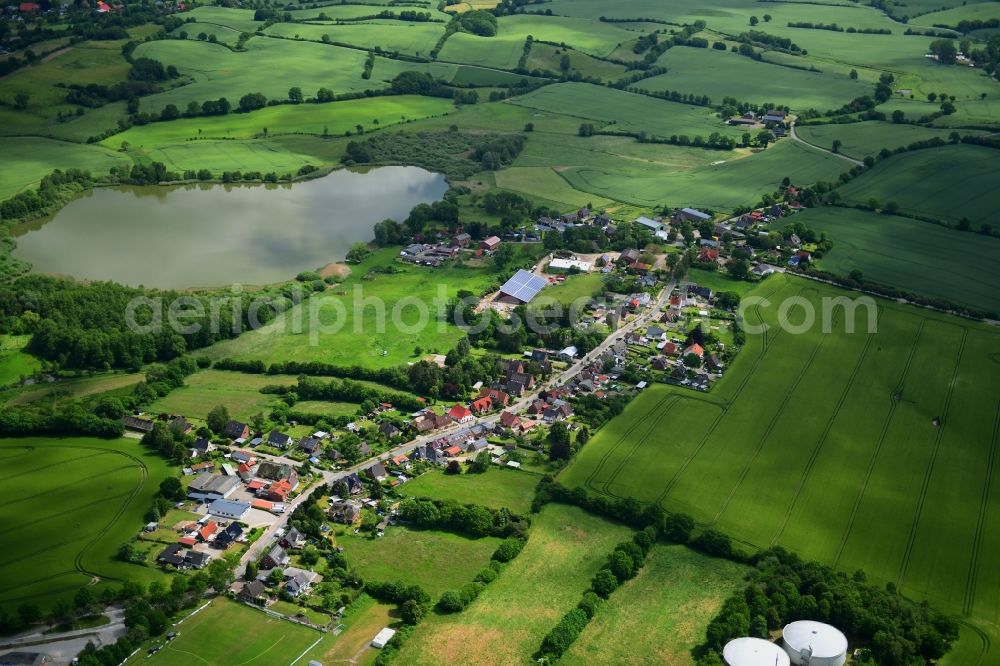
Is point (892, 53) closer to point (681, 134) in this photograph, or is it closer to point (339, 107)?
point (681, 134)

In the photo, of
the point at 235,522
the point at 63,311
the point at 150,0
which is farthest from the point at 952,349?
the point at 150,0

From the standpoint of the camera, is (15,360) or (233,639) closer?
(233,639)

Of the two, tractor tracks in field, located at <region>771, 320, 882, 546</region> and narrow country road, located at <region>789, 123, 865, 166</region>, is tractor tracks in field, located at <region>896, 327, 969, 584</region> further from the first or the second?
narrow country road, located at <region>789, 123, 865, 166</region>

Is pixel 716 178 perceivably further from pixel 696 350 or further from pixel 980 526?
pixel 980 526

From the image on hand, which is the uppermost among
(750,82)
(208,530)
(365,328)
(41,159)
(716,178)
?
(750,82)

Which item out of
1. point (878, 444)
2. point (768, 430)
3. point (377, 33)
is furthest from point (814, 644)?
point (377, 33)

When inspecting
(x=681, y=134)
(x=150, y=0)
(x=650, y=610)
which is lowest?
(x=650, y=610)

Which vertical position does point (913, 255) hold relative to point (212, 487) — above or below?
above

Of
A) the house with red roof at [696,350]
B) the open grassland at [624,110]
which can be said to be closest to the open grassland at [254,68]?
the open grassland at [624,110]
